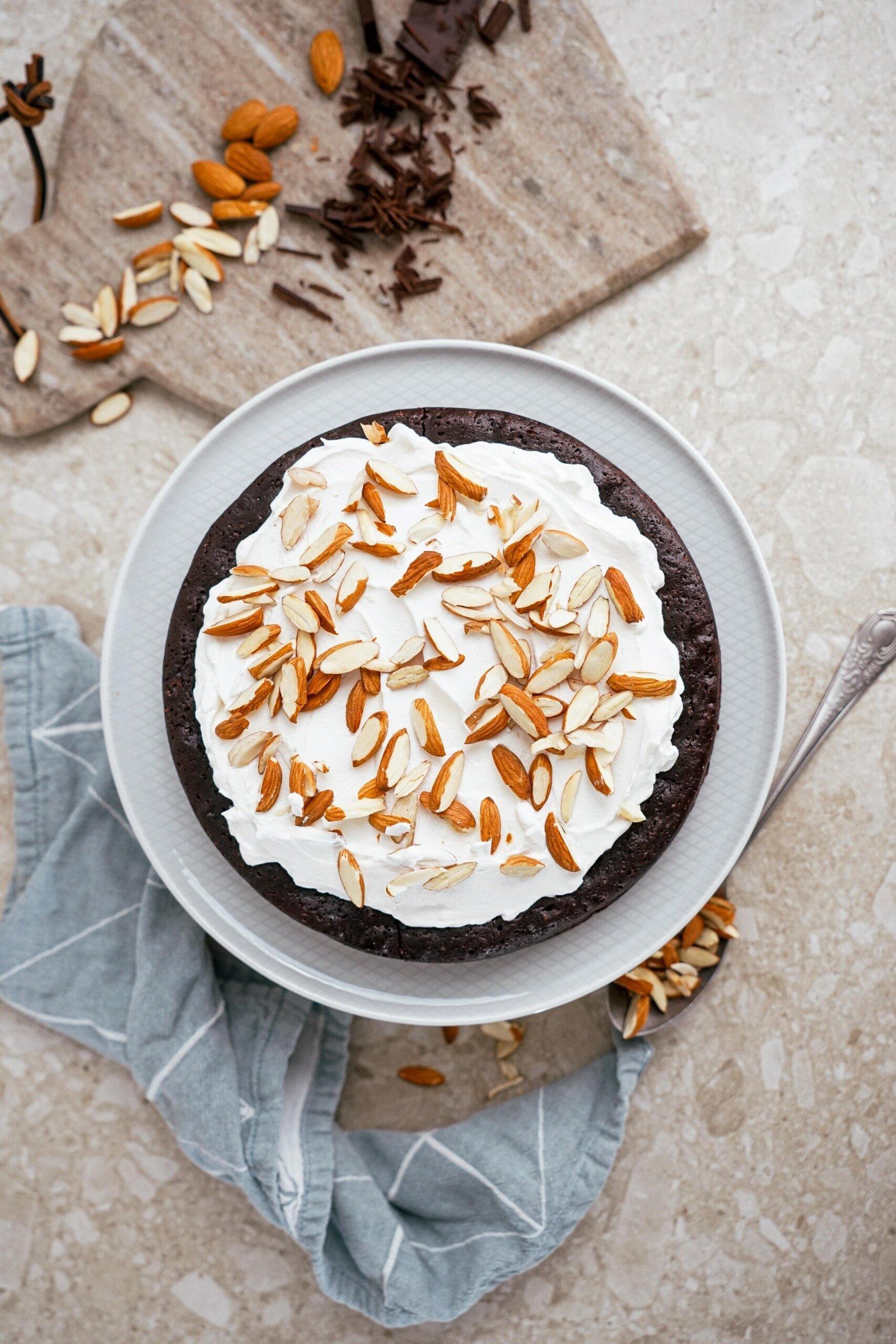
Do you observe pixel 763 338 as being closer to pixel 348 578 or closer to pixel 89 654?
pixel 348 578

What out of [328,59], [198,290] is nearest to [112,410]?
[198,290]

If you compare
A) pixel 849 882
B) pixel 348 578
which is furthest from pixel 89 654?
pixel 849 882

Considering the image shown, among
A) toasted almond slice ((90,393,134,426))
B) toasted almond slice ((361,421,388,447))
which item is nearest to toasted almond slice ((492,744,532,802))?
toasted almond slice ((361,421,388,447))

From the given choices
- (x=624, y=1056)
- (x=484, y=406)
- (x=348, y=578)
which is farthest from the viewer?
(x=624, y=1056)

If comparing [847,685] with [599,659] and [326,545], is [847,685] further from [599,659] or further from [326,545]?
[326,545]

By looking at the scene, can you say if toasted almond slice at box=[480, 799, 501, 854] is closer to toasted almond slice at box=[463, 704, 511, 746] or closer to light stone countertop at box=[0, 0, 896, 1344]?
toasted almond slice at box=[463, 704, 511, 746]

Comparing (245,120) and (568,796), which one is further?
(245,120)
